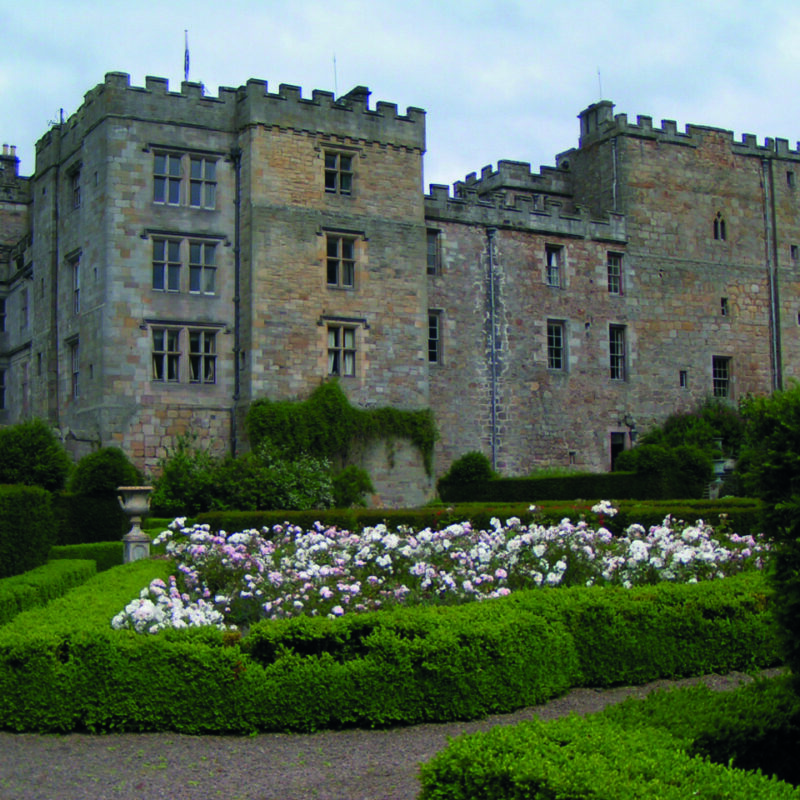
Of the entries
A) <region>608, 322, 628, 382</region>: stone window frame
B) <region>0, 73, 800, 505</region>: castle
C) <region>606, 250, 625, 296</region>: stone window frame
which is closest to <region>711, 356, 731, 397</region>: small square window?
<region>0, 73, 800, 505</region>: castle

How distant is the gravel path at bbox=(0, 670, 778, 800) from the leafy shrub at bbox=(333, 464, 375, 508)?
1616cm

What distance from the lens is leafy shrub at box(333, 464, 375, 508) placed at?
2439cm

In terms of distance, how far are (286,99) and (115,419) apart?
8.97 meters

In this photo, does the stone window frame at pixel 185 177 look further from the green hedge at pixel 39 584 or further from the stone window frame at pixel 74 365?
the green hedge at pixel 39 584

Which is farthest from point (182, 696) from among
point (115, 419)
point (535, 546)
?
point (115, 419)

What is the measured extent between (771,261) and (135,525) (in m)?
25.4

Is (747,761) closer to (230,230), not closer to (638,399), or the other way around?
(230,230)

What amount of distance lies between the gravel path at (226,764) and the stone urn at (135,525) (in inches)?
312

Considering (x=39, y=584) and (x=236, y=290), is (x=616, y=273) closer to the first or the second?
(x=236, y=290)

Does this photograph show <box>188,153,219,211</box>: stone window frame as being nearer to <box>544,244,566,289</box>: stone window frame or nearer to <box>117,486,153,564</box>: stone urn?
<box>544,244,566,289</box>: stone window frame

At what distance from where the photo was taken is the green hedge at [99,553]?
16.2 m

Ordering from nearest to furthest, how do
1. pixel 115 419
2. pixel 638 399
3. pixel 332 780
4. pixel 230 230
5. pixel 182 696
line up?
pixel 332 780
pixel 182 696
pixel 115 419
pixel 230 230
pixel 638 399

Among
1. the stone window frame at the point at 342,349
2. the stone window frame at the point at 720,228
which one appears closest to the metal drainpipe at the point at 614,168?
the stone window frame at the point at 720,228

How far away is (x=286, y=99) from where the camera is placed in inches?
1040
